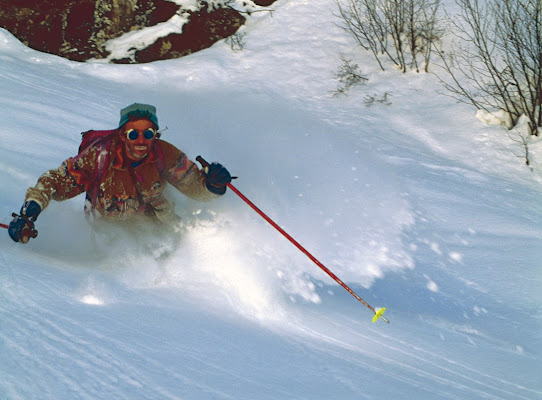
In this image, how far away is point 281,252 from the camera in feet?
11.1

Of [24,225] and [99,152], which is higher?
[99,152]

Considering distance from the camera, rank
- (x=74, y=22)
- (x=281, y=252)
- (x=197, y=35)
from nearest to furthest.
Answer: (x=281, y=252) < (x=74, y=22) < (x=197, y=35)

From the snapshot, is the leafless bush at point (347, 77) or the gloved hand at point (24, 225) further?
the leafless bush at point (347, 77)

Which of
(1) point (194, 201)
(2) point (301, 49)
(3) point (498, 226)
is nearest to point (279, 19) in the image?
(2) point (301, 49)

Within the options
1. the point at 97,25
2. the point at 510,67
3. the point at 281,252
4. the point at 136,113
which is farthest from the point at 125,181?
the point at 97,25

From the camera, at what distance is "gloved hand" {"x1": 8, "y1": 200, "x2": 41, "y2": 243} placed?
2.62m

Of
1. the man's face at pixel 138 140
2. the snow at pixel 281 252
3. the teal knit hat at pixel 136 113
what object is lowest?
the snow at pixel 281 252

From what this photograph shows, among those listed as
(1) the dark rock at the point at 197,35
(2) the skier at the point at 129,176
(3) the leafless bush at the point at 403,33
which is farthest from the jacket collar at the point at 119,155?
(1) the dark rock at the point at 197,35

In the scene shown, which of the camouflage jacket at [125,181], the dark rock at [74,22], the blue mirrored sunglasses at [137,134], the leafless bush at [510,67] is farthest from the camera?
the dark rock at [74,22]

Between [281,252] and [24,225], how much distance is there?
164 centimetres

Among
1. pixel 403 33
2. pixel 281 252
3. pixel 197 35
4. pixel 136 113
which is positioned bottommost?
pixel 281 252

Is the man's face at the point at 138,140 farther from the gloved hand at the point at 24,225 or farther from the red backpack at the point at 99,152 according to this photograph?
the gloved hand at the point at 24,225

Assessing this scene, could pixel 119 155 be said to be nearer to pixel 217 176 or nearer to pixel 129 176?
pixel 129 176

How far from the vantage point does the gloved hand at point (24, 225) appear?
262 centimetres
